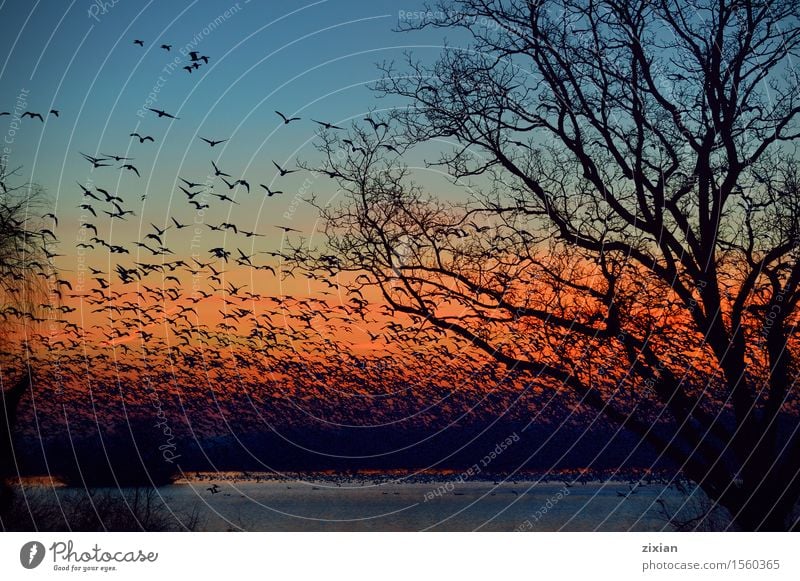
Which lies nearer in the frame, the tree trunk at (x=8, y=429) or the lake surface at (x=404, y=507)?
the tree trunk at (x=8, y=429)

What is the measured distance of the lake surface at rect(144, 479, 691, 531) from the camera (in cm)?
5037

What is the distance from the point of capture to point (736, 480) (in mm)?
14844

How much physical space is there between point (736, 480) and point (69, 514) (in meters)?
18.5

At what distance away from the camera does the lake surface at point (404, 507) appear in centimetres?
5037

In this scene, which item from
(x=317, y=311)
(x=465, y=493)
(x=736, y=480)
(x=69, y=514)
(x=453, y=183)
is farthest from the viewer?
(x=465, y=493)

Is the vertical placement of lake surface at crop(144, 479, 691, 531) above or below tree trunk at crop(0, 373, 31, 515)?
below

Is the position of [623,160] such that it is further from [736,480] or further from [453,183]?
[736,480]

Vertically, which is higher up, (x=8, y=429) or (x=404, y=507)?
(x=8, y=429)

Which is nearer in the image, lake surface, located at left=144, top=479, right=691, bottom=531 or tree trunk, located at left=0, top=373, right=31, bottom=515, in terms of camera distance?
tree trunk, located at left=0, top=373, right=31, bottom=515

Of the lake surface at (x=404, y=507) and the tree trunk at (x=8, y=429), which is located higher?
the tree trunk at (x=8, y=429)

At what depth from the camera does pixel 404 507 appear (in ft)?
182

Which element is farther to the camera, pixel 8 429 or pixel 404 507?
pixel 404 507

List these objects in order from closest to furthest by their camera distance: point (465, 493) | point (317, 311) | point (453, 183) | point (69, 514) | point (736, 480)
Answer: point (736, 480), point (453, 183), point (317, 311), point (69, 514), point (465, 493)

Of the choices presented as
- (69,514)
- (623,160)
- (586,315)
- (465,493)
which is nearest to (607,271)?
(586,315)
